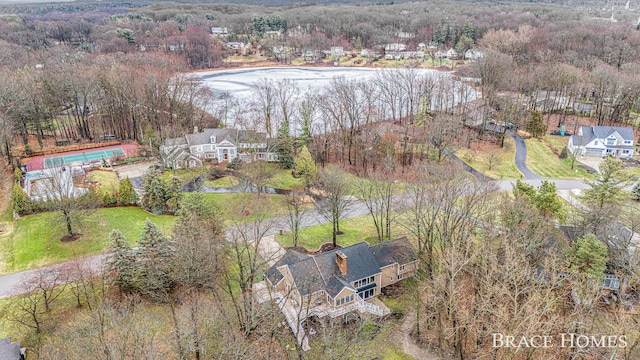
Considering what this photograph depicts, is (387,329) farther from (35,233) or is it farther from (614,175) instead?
(35,233)

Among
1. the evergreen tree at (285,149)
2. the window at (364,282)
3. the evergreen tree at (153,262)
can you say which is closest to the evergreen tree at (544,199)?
the window at (364,282)

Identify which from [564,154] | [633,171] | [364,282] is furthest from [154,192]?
[633,171]

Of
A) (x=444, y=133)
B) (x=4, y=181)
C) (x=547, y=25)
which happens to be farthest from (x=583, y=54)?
(x=4, y=181)

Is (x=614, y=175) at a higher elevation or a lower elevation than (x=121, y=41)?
lower

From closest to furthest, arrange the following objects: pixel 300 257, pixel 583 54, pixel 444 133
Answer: pixel 300 257
pixel 444 133
pixel 583 54

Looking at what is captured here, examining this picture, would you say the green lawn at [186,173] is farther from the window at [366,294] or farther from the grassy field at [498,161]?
the grassy field at [498,161]

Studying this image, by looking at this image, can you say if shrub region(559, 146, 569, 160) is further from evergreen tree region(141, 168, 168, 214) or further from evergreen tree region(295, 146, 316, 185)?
evergreen tree region(141, 168, 168, 214)
